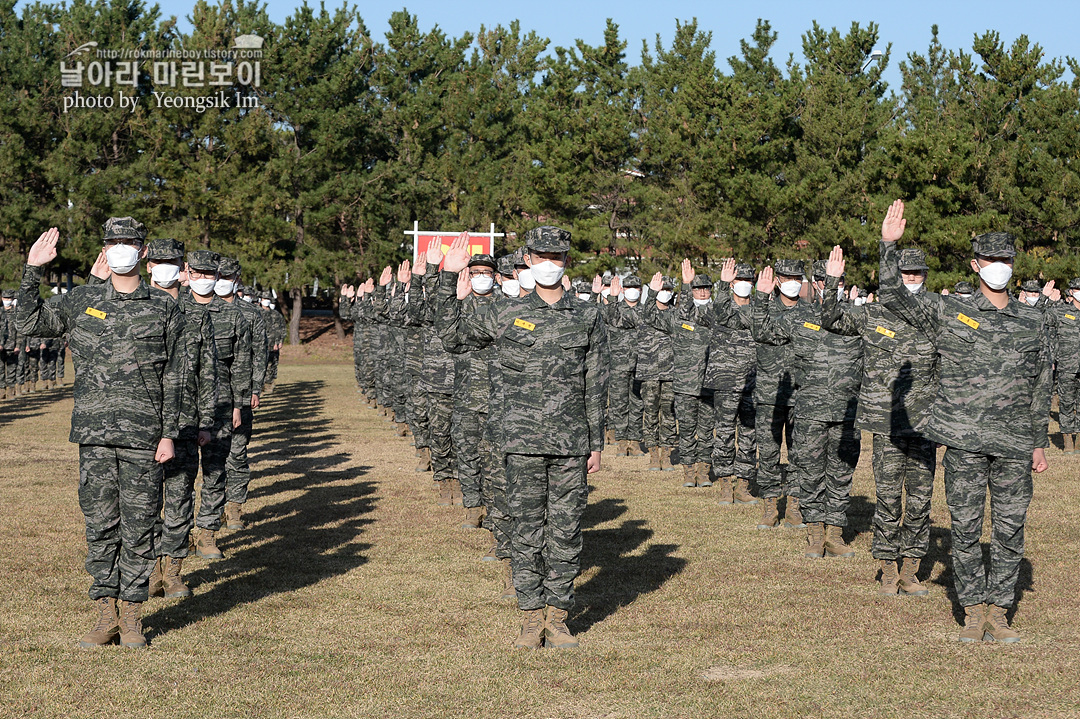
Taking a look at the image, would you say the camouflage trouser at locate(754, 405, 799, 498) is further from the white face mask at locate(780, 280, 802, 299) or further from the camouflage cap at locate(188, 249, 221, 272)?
the camouflage cap at locate(188, 249, 221, 272)

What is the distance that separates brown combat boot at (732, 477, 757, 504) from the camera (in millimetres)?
13312

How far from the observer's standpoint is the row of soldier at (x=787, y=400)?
7688 millimetres

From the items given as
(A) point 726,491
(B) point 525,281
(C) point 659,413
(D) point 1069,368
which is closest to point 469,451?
(B) point 525,281

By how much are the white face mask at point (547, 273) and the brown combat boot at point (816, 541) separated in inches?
169

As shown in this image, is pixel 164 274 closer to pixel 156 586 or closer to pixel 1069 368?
pixel 156 586

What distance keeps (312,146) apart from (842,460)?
4254 cm

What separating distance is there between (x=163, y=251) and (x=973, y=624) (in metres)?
6.19

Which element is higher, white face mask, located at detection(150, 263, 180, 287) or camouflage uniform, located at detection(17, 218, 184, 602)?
white face mask, located at detection(150, 263, 180, 287)

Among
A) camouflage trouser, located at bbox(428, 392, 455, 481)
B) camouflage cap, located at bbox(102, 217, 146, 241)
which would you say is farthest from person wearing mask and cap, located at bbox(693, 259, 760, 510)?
camouflage cap, located at bbox(102, 217, 146, 241)

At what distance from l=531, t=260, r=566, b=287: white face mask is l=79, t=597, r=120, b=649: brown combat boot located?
11.3 feet

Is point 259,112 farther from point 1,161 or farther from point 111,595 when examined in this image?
point 111,595

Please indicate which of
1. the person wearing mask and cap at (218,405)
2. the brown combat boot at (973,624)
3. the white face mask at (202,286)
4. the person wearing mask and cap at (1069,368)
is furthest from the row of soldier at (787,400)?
the person wearing mask and cap at (1069,368)

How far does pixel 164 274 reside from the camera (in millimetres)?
8469

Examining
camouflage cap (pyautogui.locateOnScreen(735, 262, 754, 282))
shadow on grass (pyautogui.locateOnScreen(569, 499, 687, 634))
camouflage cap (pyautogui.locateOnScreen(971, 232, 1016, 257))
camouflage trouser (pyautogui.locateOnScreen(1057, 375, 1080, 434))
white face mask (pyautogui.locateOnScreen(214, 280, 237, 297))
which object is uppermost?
camouflage cap (pyautogui.locateOnScreen(971, 232, 1016, 257))
